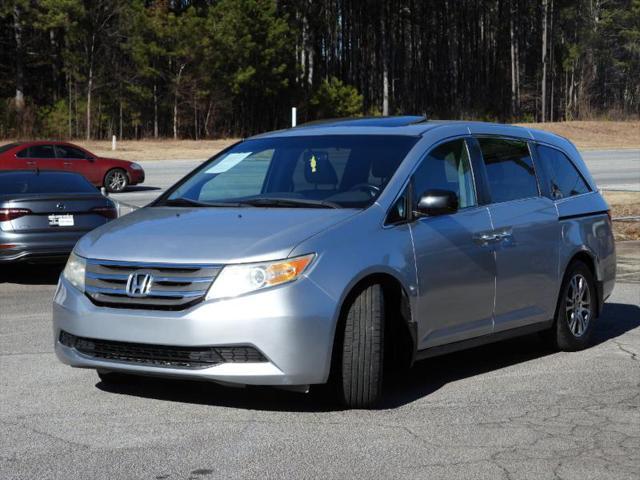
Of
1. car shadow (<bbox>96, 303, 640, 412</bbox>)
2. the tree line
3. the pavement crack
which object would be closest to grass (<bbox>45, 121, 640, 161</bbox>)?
the tree line

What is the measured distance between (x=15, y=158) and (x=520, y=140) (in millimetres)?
23198

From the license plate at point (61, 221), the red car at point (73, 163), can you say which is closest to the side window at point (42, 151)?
the red car at point (73, 163)

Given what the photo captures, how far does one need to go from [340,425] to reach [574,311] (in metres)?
3.10

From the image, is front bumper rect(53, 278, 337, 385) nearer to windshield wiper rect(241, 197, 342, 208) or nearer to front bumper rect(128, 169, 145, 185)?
windshield wiper rect(241, 197, 342, 208)

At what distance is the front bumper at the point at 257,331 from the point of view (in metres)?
6.10

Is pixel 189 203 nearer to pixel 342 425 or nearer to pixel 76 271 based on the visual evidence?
pixel 76 271

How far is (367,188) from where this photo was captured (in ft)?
23.2

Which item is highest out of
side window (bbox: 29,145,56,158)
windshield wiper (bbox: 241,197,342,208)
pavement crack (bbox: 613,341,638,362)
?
windshield wiper (bbox: 241,197,342,208)

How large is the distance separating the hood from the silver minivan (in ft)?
0.05

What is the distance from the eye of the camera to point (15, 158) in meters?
29.7

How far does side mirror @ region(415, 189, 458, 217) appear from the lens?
695cm

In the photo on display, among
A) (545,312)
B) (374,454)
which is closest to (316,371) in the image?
(374,454)

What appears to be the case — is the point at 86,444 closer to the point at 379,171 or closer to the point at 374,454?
the point at 374,454

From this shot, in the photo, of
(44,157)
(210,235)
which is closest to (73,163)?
(44,157)
